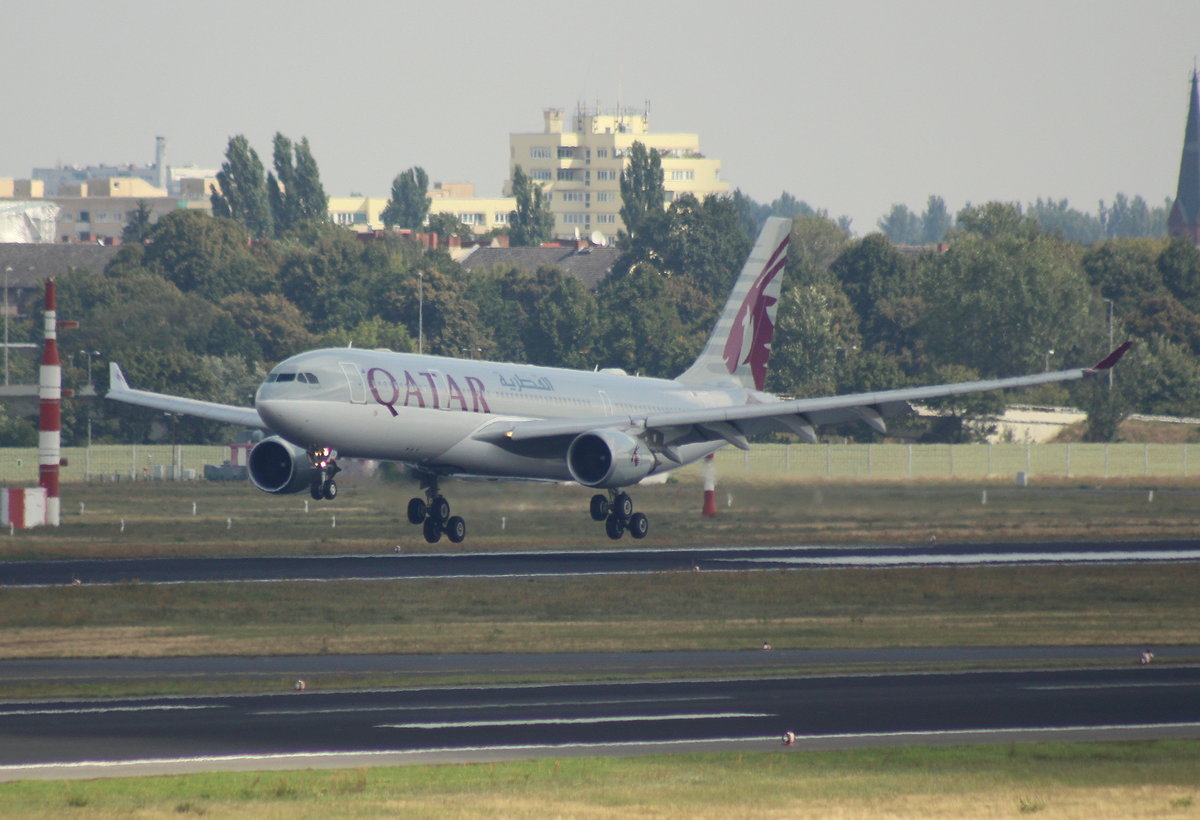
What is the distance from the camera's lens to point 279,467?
51.9 metres

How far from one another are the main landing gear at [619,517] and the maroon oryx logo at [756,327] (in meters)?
10.8

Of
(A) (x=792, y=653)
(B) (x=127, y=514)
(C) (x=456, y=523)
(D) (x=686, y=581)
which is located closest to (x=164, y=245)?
(B) (x=127, y=514)

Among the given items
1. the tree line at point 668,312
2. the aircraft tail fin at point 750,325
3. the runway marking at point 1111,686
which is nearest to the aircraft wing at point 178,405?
the aircraft tail fin at point 750,325

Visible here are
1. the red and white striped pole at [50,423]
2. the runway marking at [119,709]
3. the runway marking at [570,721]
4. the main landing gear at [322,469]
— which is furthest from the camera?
the red and white striped pole at [50,423]

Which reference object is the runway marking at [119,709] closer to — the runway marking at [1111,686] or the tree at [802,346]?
the runway marking at [1111,686]

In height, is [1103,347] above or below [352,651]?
above

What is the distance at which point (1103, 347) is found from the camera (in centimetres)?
13588

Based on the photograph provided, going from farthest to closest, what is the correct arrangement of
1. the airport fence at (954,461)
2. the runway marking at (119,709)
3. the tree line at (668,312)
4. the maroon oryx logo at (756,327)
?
1. the tree line at (668,312)
2. the airport fence at (954,461)
3. the maroon oryx logo at (756,327)
4. the runway marking at (119,709)

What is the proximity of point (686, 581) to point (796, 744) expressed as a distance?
2236cm

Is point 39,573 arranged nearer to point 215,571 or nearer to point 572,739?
point 215,571

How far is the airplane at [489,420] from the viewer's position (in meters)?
47.9

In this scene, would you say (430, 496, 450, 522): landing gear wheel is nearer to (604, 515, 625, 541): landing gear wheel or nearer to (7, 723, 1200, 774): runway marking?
(604, 515, 625, 541): landing gear wheel

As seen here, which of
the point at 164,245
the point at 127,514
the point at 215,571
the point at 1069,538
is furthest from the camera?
the point at 164,245

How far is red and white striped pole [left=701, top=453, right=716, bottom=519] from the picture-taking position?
64.0m
